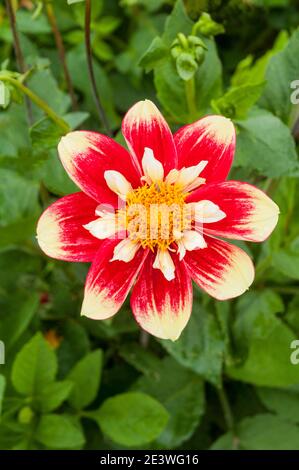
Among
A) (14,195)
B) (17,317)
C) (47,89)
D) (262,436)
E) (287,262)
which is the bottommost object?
(262,436)

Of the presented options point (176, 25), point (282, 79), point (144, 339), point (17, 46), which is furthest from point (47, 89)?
point (144, 339)

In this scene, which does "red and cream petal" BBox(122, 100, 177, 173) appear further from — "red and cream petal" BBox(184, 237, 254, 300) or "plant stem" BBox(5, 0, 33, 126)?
"plant stem" BBox(5, 0, 33, 126)

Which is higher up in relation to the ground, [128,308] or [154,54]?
[154,54]

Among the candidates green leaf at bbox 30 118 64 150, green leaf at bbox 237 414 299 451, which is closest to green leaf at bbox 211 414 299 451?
green leaf at bbox 237 414 299 451

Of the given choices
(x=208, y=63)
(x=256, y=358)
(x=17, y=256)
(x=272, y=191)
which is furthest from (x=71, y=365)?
(x=208, y=63)

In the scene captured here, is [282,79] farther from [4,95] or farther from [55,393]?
[55,393]

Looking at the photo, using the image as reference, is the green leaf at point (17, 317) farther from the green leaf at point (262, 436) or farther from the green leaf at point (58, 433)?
the green leaf at point (262, 436)
